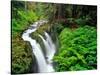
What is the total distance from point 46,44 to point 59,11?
424mm

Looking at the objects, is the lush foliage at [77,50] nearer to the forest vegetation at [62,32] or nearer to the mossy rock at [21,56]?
the forest vegetation at [62,32]

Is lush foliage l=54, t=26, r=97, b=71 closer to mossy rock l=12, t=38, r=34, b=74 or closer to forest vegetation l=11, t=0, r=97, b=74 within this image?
forest vegetation l=11, t=0, r=97, b=74

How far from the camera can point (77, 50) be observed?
2.69 metres

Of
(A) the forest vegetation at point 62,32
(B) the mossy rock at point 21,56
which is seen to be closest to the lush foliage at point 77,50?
(A) the forest vegetation at point 62,32

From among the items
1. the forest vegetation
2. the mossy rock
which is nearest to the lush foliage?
the forest vegetation

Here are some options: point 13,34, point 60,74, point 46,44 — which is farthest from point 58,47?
point 13,34

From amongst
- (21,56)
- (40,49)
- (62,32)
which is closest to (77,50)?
(62,32)

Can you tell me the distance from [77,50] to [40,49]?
0.47 metres

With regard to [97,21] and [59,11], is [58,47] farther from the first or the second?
[97,21]

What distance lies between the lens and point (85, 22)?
274cm

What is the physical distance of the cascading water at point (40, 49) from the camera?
252 centimetres

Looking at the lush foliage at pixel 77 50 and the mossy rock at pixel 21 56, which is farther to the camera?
the lush foliage at pixel 77 50

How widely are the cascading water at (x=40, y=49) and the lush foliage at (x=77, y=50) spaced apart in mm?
87

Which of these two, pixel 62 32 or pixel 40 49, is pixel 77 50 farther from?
pixel 40 49
